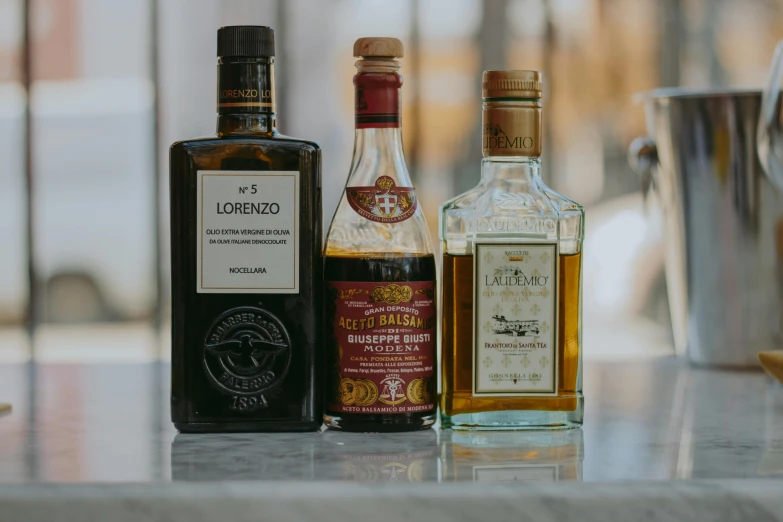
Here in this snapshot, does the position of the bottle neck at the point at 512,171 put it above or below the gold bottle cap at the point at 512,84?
below

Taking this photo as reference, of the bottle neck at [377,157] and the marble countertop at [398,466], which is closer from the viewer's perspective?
the marble countertop at [398,466]

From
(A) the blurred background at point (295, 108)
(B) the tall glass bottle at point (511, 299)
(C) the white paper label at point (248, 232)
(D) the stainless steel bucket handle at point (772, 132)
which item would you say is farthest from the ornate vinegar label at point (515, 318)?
(A) the blurred background at point (295, 108)

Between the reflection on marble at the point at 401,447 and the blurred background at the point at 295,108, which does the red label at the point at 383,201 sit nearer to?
the reflection on marble at the point at 401,447

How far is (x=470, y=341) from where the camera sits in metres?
0.62

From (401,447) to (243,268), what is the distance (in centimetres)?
14

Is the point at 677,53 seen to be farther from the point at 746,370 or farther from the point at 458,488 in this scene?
the point at 458,488

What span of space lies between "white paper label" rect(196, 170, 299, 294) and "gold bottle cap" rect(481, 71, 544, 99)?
0.13 meters

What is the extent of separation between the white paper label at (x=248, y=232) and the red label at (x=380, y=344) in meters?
0.04

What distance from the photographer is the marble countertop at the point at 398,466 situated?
0.47 metres

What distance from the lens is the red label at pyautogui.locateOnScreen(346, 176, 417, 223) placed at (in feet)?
2.00

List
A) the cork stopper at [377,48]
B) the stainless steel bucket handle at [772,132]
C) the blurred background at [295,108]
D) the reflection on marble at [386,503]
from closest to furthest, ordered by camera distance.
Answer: the reflection on marble at [386,503] < the cork stopper at [377,48] < the stainless steel bucket handle at [772,132] < the blurred background at [295,108]

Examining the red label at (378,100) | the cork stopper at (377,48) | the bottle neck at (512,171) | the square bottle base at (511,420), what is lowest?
the square bottle base at (511,420)

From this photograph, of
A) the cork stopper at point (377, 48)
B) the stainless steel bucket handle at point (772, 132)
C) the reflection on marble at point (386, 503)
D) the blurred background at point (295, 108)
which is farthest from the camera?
the blurred background at point (295, 108)

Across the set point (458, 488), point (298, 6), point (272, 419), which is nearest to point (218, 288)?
point (272, 419)
